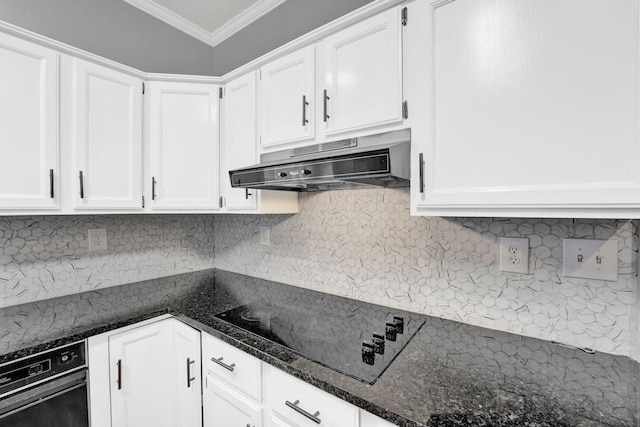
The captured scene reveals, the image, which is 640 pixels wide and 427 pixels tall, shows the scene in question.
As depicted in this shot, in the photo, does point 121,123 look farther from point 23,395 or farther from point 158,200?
point 23,395

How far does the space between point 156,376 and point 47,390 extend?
1.38ft

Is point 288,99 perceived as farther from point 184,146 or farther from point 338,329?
point 338,329

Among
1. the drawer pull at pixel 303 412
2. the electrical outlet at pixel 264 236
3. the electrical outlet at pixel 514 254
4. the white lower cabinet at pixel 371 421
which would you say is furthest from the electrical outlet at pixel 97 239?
the electrical outlet at pixel 514 254

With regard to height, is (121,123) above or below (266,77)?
below

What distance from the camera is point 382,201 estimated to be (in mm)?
1459

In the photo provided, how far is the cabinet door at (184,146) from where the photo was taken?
1.70 m

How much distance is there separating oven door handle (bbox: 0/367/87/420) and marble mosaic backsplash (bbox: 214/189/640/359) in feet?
3.51

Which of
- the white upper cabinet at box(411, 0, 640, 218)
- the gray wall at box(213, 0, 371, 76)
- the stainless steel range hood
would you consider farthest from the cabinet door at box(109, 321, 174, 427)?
the gray wall at box(213, 0, 371, 76)

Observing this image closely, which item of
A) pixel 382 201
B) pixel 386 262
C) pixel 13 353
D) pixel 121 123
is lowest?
pixel 13 353

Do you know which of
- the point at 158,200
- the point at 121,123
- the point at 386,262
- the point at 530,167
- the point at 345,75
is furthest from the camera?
the point at 158,200

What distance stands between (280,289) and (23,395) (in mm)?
1141

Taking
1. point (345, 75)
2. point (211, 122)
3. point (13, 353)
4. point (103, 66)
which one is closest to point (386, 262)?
point (345, 75)

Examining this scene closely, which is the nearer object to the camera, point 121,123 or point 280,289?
point 121,123

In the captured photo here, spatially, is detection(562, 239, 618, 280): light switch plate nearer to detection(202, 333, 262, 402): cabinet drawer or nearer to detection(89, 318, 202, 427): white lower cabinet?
detection(202, 333, 262, 402): cabinet drawer
